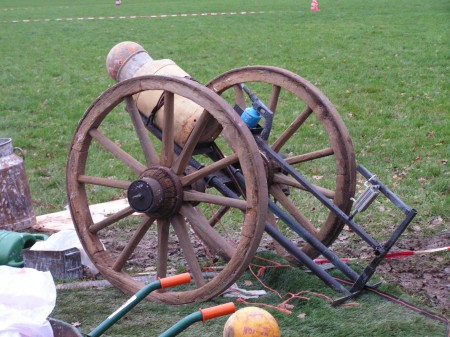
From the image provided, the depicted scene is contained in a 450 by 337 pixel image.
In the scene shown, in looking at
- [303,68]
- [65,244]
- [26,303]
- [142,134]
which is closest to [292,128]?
[142,134]

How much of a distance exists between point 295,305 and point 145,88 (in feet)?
4.70

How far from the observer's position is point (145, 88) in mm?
4027

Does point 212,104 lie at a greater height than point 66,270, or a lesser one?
greater

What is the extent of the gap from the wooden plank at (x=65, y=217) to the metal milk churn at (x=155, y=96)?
1.11m

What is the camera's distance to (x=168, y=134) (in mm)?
4109

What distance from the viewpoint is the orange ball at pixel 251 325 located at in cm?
275

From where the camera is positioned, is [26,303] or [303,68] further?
[303,68]

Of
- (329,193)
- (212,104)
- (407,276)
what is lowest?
(407,276)

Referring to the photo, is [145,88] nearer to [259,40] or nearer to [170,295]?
[170,295]

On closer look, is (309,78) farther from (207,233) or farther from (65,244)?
(207,233)

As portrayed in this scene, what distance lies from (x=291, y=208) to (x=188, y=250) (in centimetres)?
87

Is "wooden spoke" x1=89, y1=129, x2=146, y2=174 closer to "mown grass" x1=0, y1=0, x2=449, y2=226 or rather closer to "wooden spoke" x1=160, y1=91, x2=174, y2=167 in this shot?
"wooden spoke" x1=160, y1=91, x2=174, y2=167

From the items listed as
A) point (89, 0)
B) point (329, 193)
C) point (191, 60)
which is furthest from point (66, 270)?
point (89, 0)

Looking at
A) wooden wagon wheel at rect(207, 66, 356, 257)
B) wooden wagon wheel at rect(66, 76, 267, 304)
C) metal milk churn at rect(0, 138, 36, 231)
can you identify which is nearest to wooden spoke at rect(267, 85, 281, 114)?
wooden wagon wheel at rect(207, 66, 356, 257)
